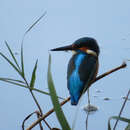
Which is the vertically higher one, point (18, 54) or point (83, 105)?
point (18, 54)

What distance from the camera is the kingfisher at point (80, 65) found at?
0.46 metres

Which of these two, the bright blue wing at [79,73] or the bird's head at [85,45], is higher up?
the bird's head at [85,45]

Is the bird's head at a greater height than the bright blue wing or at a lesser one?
greater

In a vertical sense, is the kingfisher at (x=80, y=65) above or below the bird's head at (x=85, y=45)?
below

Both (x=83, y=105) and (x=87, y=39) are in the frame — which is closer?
(x=87, y=39)

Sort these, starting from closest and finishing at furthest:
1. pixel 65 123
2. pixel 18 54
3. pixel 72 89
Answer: pixel 65 123 → pixel 72 89 → pixel 18 54

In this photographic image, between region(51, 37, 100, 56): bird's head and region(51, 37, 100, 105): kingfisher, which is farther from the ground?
region(51, 37, 100, 56): bird's head

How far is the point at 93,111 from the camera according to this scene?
936 mm

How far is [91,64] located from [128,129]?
0.65ft

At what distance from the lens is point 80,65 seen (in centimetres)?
52

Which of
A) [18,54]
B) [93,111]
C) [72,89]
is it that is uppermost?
[72,89]

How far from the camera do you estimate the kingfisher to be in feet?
1.52

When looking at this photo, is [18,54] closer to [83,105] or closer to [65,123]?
[83,105]

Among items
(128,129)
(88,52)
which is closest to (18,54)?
(88,52)
